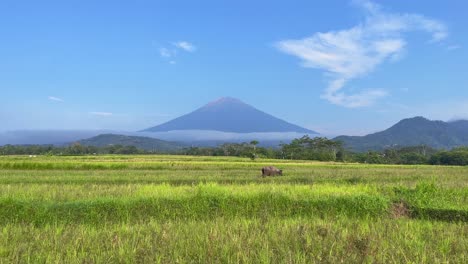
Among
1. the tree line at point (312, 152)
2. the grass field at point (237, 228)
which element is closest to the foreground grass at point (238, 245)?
the grass field at point (237, 228)

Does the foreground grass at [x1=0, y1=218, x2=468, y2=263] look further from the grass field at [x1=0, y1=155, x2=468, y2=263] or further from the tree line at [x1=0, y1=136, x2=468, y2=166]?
the tree line at [x1=0, y1=136, x2=468, y2=166]

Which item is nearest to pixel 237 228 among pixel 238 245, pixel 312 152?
pixel 238 245

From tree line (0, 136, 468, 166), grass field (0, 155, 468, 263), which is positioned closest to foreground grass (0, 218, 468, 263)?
grass field (0, 155, 468, 263)

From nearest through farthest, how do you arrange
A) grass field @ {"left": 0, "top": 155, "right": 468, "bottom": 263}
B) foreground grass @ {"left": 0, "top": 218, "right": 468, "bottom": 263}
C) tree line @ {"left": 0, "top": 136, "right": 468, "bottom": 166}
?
foreground grass @ {"left": 0, "top": 218, "right": 468, "bottom": 263}, grass field @ {"left": 0, "top": 155, "right": 468, "bottom": 263}, tree line @ {"left": 0, "top": 136, "right": 468, "bottom": 166}

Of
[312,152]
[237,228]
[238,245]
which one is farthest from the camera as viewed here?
[312,152]

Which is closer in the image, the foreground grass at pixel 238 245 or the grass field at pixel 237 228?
the foreground grass at pixel 238 245

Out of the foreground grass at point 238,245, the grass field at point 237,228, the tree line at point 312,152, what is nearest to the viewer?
the foreground grass at point 238,245

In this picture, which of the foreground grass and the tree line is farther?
the tree line

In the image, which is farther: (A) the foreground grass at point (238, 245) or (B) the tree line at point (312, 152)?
(B) the tree line at point (312, 152)

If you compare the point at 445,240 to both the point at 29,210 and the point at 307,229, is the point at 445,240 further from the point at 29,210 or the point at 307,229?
the point at 29,210

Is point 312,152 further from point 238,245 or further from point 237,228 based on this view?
point 238,245

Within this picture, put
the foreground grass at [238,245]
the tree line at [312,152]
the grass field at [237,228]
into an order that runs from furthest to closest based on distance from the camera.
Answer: the tree line at [312,152]
the grass field at [237,228]
the foreground grass at [238,245]

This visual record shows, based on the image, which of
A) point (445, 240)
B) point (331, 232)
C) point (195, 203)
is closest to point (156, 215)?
point (195, 203)

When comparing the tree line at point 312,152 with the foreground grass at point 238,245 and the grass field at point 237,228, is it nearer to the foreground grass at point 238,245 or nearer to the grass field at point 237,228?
the grass field at point 237,228
